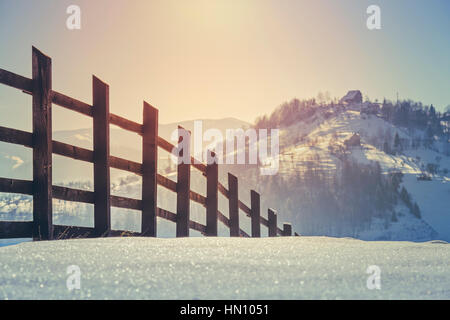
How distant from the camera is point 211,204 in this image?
306 inches

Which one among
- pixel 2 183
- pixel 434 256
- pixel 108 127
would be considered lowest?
pixel 434 256

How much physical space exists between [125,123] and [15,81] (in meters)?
1.54

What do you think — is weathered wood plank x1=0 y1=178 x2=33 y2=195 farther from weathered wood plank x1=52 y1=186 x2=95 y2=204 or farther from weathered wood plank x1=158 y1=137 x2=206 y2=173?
weathered wood plank x1=158 y1=137 x2=206 y2=173

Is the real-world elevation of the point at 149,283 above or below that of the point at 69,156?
below

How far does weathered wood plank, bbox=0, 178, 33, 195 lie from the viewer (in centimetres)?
415

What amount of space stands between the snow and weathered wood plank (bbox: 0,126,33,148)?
4.44 feet

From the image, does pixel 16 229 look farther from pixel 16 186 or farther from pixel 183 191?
pixel 183 191
